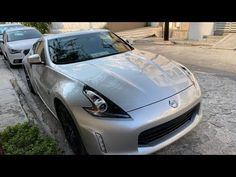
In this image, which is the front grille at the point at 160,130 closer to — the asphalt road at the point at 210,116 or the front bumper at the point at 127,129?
the front bumper at the point at 127,129

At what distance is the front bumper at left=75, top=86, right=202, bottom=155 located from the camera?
7.63 feet

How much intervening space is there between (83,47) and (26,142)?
1.67 m

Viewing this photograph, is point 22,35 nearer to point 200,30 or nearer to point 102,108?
point 102,108

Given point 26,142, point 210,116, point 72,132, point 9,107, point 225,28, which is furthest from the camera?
point 225,28

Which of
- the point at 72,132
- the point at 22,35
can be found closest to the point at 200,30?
the point at 22,35

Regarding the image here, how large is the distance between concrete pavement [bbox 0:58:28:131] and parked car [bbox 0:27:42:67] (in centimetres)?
136

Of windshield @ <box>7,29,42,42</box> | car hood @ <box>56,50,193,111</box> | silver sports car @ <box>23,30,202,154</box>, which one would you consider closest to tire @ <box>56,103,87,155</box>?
silver sports car @ <box>23,30,202,154</box>

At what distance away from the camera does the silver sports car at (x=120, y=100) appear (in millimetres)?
2375

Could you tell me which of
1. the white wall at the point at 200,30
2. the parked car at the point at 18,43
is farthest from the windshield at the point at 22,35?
the white wall at the point at 200,30

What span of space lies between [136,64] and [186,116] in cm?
102

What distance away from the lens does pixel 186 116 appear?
2771 mm

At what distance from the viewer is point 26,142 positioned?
3277mm
